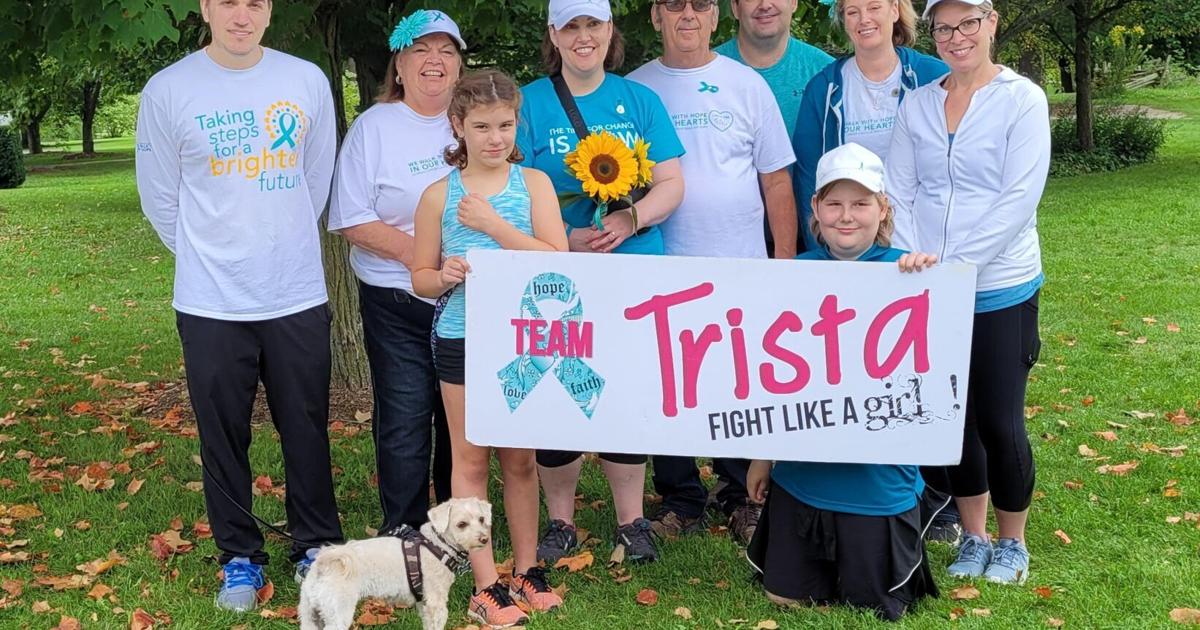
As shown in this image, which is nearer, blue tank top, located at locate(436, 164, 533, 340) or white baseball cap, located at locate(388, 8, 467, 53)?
blue tank top, located at locate(436, 164, 533, 340)

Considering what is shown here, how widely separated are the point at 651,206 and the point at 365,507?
8.04 feet

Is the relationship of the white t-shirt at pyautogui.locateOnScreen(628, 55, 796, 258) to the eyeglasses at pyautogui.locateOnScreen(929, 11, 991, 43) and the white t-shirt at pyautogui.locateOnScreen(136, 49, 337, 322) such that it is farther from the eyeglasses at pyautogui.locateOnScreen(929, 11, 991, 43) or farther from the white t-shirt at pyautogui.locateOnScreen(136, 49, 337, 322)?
the white t-shirt at pyautogui.locateOnScreen(136, 49, 337, 322)

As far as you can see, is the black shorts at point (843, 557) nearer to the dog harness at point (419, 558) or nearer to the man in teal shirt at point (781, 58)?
the dog harness at point (419, 558)

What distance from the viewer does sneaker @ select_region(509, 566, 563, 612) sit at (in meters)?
4.45

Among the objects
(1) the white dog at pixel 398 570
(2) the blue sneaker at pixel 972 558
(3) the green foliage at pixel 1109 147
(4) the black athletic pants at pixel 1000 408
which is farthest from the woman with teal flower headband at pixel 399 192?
(3) the green foliage at pixel 1109 147

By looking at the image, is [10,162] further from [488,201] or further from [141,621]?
[488,201]

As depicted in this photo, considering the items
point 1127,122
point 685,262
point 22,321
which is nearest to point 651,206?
point 685,262

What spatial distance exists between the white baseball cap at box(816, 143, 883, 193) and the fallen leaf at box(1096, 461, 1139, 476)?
285 cm

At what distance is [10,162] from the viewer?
28.3 m

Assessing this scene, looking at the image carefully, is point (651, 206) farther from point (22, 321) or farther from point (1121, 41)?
point (1121, 41)

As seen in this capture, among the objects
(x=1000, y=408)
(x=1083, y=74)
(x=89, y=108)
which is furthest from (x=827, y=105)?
(x=89, y=108)

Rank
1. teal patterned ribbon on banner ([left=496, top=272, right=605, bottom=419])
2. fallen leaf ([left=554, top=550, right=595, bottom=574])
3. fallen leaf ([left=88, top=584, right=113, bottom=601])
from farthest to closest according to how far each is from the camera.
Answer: fallen leaf ([left=554, top=550, right=595, bottom=574]) → fallen leaf ([left=88, top=584, right=113, bottom=601]) → teal patterned ribbon on banner ([left=496, top=272, right=605, bottom=419])

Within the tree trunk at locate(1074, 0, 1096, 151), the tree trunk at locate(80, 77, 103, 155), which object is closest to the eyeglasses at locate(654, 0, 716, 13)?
the tree trunk at locate(1074, 0, 1096, 151)

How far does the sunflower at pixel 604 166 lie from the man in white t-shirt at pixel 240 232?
1103 mm
